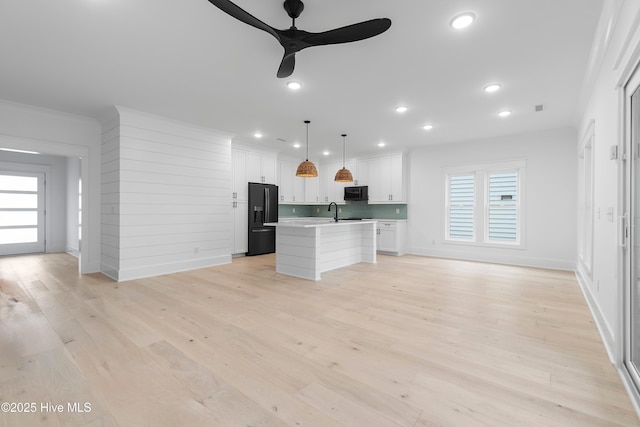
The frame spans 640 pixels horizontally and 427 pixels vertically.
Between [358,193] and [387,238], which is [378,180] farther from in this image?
[387,238]

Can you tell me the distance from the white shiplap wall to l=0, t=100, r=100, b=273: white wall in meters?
0.20

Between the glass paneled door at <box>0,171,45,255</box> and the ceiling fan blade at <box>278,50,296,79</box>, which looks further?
the glass paneled door at <box>0,171,45,255</box>

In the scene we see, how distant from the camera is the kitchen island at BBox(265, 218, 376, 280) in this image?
456 centimetres

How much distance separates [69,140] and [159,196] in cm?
164

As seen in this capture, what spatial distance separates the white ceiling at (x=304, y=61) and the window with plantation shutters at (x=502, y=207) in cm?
131

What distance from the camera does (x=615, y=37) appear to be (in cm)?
219

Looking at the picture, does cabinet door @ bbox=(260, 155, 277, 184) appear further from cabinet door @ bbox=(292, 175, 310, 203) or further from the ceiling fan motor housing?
the ceiling fan motor housing

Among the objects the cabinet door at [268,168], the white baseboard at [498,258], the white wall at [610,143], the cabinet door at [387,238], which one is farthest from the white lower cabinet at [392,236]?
the white wall at [610,143]

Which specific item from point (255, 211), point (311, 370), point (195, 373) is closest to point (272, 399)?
point (311, 370)

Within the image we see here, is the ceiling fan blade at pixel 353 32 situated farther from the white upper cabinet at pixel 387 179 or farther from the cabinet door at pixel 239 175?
the white upper cabinet at pixel 387 179

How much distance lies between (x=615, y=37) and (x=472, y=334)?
2.60 metres

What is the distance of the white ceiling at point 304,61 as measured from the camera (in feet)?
7.45

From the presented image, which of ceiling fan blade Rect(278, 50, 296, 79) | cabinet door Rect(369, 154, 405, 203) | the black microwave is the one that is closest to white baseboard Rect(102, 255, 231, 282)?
the black microwave

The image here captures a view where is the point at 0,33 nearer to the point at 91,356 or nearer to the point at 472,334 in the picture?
the point at 91,356
